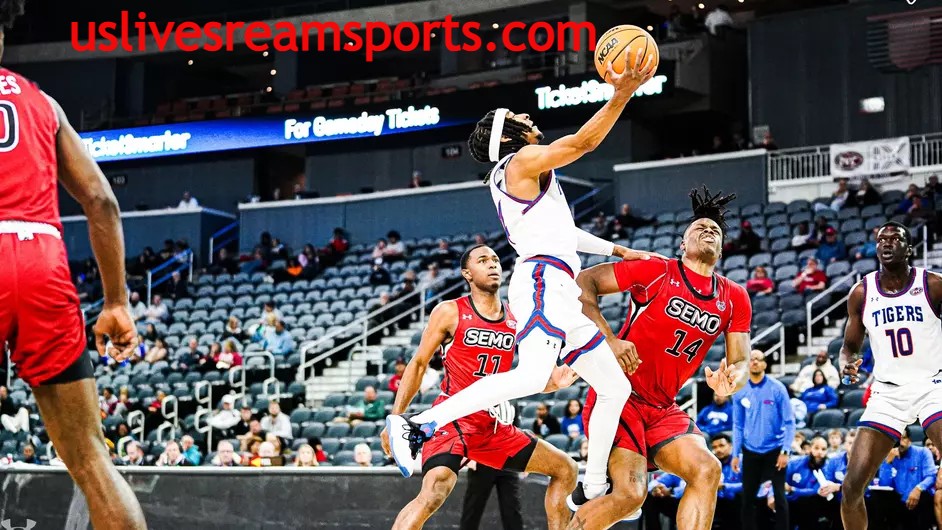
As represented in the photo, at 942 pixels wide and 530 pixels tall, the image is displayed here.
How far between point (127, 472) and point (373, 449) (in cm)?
656

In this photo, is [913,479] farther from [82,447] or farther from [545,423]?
[82,447]

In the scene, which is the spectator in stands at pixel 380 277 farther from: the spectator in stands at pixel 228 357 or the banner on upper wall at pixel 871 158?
the banner on upper wall at pixel 871 158

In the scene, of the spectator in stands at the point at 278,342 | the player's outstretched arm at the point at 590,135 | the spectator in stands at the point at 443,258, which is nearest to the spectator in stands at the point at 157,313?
the spectator in stands at the point at 278,342

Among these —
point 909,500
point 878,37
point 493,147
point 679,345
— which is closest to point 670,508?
point 909,500

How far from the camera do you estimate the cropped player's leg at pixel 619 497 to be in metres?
6.75

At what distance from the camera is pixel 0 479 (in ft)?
32.4

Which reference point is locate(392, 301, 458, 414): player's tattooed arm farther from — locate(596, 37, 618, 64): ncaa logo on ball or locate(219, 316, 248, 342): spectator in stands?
locate(219, 316, 248, 342): spectator in stands

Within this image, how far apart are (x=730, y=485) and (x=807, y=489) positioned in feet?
2.32

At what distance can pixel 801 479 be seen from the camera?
11.3 metres

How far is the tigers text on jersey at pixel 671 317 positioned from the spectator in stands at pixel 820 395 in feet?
23.3

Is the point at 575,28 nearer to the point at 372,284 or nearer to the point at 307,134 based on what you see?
the point at 307,134

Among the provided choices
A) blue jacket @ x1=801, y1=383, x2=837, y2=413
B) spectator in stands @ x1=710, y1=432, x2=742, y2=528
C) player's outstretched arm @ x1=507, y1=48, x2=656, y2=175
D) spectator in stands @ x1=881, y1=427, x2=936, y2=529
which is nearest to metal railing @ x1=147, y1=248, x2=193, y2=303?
blue jacket @ x1=801, y1=383, x2=837, y2=413

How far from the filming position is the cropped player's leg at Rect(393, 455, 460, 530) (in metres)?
7.27

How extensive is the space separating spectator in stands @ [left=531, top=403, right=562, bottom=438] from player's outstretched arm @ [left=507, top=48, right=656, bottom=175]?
8521 millimetres
